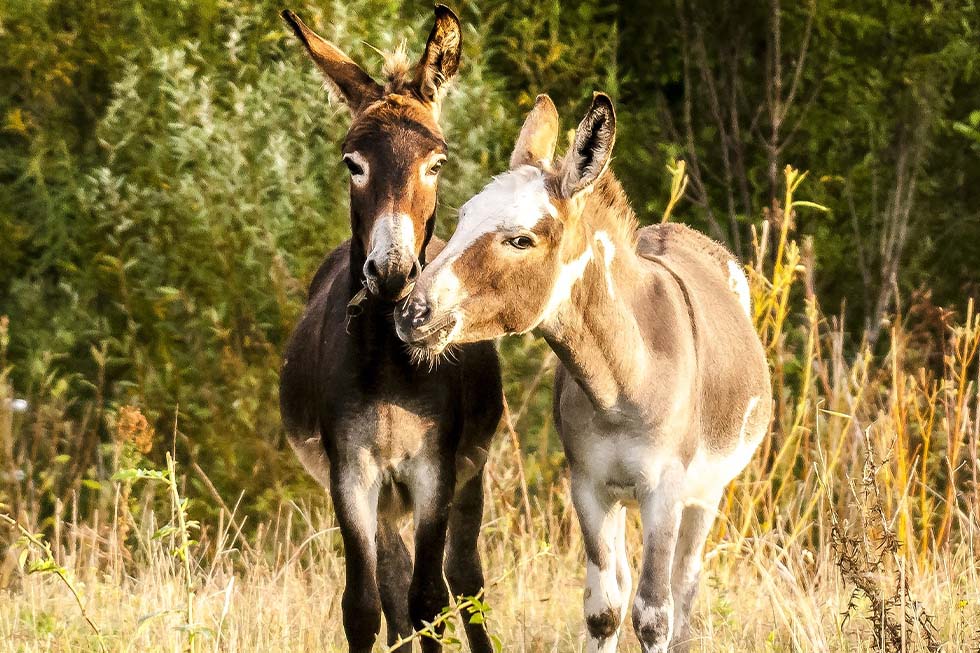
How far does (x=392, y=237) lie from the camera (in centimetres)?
482

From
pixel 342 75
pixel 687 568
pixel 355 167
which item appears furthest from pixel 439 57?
pixel 687 568

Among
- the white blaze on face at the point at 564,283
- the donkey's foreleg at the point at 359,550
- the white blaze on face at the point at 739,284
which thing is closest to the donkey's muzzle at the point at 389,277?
the white blaze on face at the point at 564,283

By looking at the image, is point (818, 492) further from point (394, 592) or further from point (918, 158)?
point (918, 158)

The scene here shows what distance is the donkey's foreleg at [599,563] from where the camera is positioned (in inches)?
198

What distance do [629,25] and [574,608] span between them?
6049mm

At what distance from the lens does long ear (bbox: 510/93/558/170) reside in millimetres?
4754

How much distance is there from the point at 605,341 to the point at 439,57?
4.30 feet

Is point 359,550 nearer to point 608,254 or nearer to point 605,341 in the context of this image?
point 605,341

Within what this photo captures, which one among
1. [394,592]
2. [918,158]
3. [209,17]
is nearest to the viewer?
[394,592]

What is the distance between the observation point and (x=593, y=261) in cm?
476

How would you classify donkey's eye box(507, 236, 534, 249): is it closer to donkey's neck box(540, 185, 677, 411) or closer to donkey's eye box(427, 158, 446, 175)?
donkey's neck box(540, 185, 677, 411)

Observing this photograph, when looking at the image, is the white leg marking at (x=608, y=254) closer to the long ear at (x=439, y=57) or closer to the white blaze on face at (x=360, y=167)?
the white blaze on face at (x=360, y=167)

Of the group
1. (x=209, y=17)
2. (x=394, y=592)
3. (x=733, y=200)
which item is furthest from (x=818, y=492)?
(x=209, y=17)

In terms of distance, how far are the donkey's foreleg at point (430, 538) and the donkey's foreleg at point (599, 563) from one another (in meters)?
0.48
